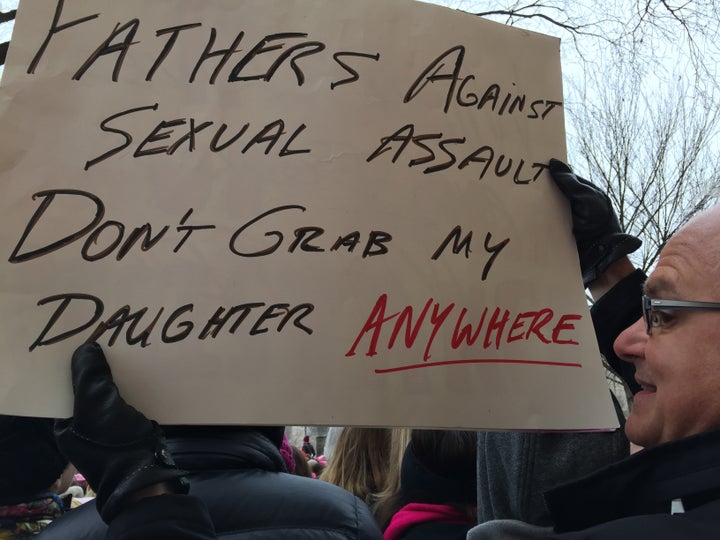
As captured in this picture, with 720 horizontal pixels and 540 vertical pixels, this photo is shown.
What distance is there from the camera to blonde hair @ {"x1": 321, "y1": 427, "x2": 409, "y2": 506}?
2.58 meters

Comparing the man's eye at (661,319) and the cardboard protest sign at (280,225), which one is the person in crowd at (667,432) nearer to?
the man's eye at (661,319)

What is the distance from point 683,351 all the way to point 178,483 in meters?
0.89

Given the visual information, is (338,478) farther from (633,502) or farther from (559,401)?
(633,502)

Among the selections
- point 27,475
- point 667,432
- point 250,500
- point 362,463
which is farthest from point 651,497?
point 362,463

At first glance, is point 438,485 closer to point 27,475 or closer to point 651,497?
point 651,497

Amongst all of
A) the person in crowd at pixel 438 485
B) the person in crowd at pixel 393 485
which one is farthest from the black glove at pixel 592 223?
the person in crowd at pixel 393 485

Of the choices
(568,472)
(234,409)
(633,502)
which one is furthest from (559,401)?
(234,409)

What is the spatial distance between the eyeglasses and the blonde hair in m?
1.46

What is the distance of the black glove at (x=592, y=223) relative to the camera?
5.25 ft

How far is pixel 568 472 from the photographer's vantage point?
157cm

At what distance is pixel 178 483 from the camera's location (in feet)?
3.43

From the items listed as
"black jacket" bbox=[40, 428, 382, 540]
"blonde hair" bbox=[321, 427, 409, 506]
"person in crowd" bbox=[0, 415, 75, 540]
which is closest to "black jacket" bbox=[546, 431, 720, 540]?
"black jacket" bbox=[40, 428, 382, 540]

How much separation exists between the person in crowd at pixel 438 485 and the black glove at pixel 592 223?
24.1 inches

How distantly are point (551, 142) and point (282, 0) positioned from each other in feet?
2.38
